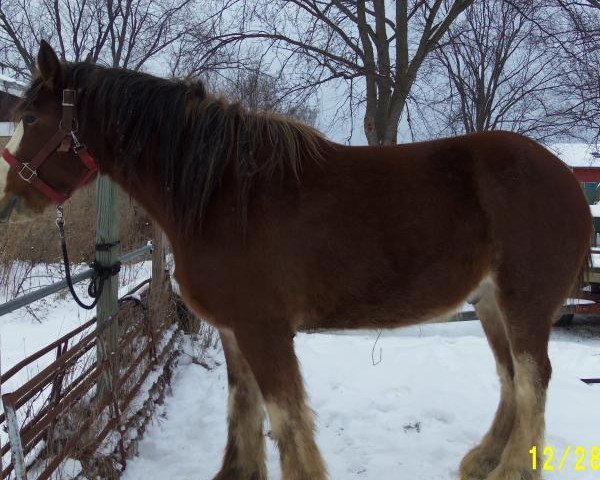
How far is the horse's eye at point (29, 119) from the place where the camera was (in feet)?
7.33

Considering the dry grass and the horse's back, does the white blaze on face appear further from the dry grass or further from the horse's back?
the dry grass

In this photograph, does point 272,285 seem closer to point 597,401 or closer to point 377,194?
point 377,194

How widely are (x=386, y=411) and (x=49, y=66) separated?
3.09 meters

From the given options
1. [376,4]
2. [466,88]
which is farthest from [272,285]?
[466,88]

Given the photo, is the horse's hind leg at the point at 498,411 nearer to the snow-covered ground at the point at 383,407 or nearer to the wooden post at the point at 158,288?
the snow-covered ground at the point at 383,407

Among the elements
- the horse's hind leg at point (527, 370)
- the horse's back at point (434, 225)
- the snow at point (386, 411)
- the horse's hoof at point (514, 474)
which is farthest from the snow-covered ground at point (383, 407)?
the horse's back at point (434, 225)

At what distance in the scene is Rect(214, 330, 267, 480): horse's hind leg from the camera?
268 centimetres

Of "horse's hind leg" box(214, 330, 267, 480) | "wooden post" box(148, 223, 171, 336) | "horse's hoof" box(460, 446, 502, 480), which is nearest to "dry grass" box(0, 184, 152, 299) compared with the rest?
"wooden post" box(148, 223, 171, 336)

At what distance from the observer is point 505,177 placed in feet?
7.92

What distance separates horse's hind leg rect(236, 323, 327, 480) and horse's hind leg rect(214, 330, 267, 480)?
0.47m

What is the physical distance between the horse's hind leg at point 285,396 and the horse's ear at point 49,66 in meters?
1.49

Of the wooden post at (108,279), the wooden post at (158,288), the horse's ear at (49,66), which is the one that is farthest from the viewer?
the wooden post at (158,288)
